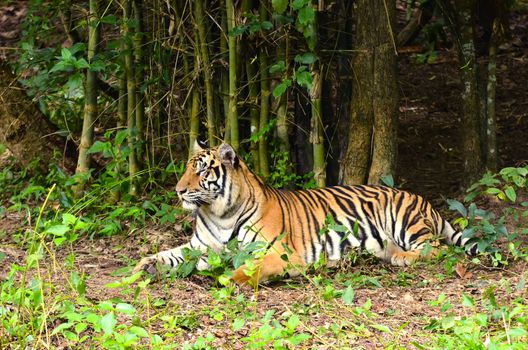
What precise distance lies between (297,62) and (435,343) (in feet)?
10.0

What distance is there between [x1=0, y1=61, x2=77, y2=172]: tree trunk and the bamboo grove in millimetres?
593

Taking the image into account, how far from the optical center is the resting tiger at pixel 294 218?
242 inches

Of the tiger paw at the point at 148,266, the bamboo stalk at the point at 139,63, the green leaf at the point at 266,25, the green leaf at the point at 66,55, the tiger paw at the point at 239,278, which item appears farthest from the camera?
the bamboo stalk at the point at 139,63

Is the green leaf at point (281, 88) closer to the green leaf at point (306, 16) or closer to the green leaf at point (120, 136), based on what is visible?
the green leaf at point (306, 16)

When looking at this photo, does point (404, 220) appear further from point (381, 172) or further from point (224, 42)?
point (224, 42)

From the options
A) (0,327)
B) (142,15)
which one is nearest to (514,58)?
(142,15)

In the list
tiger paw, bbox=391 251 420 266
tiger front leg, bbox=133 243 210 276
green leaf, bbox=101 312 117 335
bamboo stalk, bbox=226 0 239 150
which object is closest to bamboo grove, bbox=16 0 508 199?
bamboo stalk, bbox=226 0 239 150

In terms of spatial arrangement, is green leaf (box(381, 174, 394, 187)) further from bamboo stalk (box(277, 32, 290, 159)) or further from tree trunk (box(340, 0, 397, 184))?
bamboo stalk (box(277, 32, 290, 159))

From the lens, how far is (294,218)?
6434 mm

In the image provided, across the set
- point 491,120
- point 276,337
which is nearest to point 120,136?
point 491,120

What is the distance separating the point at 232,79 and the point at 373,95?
3.35 ft

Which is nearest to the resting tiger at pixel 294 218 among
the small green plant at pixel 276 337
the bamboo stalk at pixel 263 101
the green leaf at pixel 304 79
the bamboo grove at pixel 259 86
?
the bamboo grove at pixel 259 86

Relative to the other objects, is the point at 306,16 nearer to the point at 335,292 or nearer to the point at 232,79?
the point at 232,79

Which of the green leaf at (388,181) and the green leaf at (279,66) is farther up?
the green leaf at (279,66)
